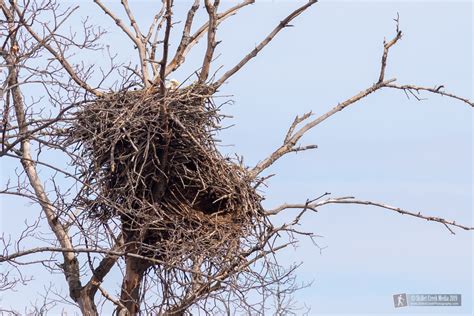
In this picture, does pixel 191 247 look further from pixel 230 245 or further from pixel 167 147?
pixel 167 147

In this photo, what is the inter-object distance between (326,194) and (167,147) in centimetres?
130

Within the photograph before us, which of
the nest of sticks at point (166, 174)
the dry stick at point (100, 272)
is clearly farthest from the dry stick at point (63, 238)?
the nest of sticks at point (166, 174)

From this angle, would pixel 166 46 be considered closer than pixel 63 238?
Yes

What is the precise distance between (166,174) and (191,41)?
6.66ft

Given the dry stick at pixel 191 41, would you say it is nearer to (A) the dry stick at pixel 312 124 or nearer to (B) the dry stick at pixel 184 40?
(B) the dry stick at pixel 184 40

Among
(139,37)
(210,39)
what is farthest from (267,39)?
(139,37)

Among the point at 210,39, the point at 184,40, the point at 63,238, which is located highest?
the point at 184,40

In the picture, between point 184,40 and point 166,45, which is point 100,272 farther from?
point 166,45

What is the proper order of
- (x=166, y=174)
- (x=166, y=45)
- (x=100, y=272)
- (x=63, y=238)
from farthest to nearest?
(x=63, y=238) → (x=100, y=272) → (x=166, y=174) → (x=166, y=45)

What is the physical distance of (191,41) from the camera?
28.4 feet

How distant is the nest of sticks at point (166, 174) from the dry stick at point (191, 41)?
1.21 metres

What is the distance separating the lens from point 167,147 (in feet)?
22.3

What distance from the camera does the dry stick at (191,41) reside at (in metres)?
8.30

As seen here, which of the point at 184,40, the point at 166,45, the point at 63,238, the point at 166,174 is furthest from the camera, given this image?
the point at 184,40
